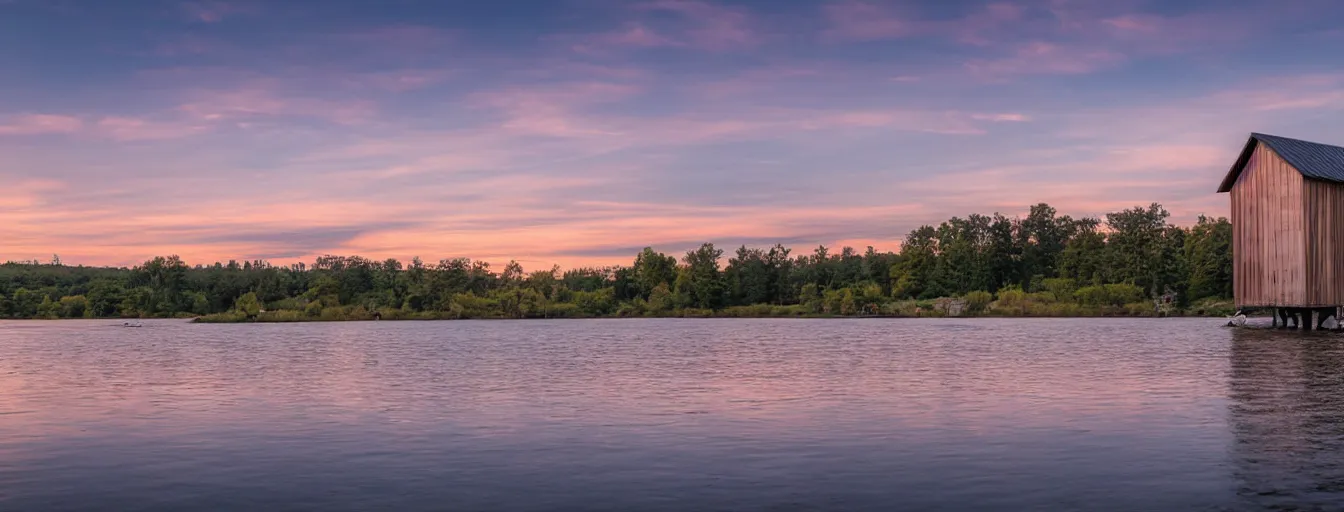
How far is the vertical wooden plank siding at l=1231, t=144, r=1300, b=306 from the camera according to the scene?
59.2m

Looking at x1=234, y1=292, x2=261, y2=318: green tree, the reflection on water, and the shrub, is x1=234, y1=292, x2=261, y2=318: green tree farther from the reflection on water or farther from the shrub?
the reflection on water

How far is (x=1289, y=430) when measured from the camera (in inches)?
749

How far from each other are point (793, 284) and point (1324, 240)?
102 m

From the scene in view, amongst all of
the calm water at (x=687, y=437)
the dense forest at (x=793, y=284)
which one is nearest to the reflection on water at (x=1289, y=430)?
the calm water at (x=687, y=437)

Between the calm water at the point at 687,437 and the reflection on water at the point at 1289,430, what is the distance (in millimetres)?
70

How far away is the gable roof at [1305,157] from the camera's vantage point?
58.7 metres

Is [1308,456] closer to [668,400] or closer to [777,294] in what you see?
[668,400]

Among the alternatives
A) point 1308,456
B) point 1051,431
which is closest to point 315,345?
point 1051,431

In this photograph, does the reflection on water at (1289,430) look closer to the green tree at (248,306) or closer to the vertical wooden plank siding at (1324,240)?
the vertical wooden plank siding at (1324,240)

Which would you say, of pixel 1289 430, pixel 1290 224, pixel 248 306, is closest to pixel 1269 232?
pixel 1290 224

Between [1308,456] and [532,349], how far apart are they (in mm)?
41604

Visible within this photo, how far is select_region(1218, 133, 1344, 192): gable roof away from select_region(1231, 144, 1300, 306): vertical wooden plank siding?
472 mm

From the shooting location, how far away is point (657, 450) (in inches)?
687

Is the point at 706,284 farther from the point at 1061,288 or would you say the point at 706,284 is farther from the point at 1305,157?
the point at 1305,157
